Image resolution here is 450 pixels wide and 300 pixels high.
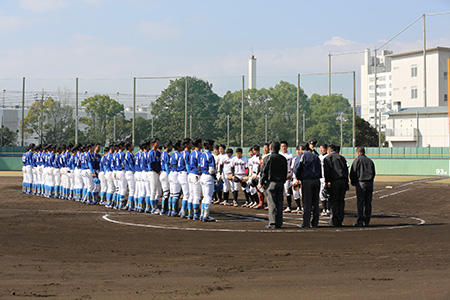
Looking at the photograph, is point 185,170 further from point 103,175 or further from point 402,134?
point 402,134

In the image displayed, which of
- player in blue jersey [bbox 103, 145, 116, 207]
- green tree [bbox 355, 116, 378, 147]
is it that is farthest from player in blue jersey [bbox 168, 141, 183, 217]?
green tree [bbox 355, 116, 378, 147]

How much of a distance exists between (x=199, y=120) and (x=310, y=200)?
66.4 metres

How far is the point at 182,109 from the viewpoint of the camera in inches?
3314

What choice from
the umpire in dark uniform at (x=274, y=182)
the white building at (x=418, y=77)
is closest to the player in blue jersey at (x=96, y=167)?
the umpire in dark uniform at (x=274, y=182)

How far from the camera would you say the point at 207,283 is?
790 centimetres

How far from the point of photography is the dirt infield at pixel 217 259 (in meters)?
7.45

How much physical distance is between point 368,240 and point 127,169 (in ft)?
30.8

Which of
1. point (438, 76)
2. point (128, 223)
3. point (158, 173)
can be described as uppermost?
point (438, 76)

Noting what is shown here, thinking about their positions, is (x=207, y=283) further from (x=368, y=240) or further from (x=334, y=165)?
(x=334, y=165)

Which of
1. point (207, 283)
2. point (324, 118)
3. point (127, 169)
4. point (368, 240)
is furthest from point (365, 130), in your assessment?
point (207, 283)

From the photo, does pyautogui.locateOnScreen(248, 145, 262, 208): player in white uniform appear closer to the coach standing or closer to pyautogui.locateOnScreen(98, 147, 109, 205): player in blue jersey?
pyautogui.locateOnScreen(98, 147, 109, 205): player in blue jersey

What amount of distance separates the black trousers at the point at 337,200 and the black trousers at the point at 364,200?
399 millimetres

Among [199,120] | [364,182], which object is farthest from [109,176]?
[199,120]

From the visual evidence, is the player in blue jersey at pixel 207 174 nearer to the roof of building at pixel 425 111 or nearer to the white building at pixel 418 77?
the roof of building at pixel 425 111
